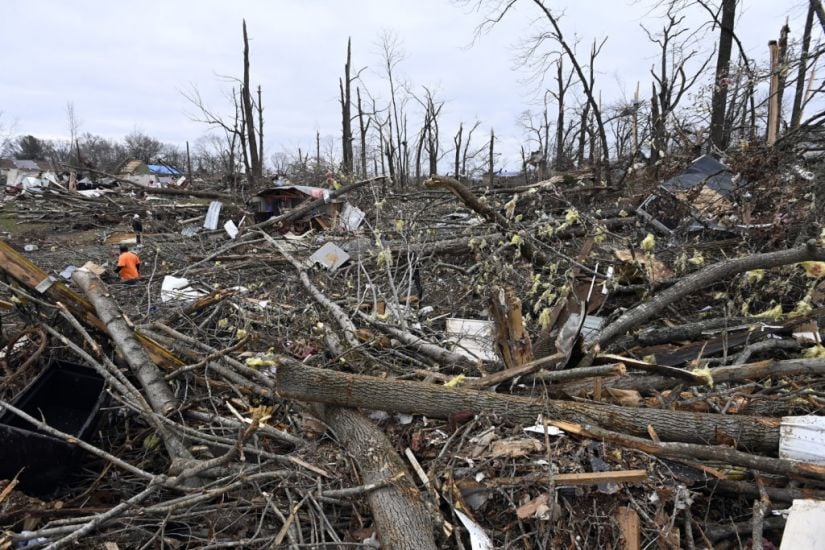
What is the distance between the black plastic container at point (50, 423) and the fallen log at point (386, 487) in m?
1.68

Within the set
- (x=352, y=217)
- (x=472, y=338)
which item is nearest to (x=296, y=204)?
(x=352, y=217)

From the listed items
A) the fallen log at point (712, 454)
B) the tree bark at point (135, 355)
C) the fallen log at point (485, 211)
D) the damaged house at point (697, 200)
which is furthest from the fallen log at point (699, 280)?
the tree bark at point (135, 355)

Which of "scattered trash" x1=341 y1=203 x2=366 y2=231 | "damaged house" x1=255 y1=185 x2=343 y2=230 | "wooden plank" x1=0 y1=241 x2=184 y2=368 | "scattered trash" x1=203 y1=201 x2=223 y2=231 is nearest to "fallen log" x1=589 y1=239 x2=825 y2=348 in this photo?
"wooden plank" x1=0 y1=241 x2=184 y2=368

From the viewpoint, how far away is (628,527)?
189 centimetres

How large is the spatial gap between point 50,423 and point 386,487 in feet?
9.39

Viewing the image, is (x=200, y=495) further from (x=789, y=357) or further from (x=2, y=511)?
(x=789, y=357)

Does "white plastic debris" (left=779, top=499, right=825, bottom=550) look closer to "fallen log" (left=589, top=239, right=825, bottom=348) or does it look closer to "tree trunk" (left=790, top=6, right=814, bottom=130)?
"fallen log" (left=589, top=239, right=825, bottom=348)

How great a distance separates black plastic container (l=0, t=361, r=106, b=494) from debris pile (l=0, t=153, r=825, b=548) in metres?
0.01

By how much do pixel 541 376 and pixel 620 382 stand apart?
1.79 ft

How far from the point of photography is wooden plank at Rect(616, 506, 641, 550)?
186cm

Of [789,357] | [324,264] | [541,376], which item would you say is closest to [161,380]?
[541,376]

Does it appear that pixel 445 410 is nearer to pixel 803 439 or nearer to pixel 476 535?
pixel 476 535

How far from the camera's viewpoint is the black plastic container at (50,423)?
2.56 m

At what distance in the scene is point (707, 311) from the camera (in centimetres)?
409
